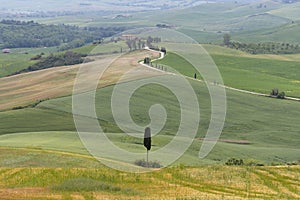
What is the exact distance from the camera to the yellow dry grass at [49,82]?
109 m

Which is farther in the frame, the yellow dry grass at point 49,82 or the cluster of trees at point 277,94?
the cluster of trees at point 277,94

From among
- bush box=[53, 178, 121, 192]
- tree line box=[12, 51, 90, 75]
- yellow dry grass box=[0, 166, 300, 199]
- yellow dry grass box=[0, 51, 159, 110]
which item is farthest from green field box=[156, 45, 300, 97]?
bush box=[53, 178, 121, 192]

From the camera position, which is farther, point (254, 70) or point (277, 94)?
point (254, 70)

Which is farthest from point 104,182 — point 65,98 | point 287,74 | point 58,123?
point 287,74

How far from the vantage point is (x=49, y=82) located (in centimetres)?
12744

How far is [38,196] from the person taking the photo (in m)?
39.0

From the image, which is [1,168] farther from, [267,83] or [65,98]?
[267,83]

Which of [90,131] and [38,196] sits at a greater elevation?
[38,196]

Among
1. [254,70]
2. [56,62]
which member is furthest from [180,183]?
[56,62]

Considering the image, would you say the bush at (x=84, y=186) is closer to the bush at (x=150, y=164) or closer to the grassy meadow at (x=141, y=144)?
the grassy meadow at (x=141, y=144)

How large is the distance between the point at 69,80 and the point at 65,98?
2511 cm

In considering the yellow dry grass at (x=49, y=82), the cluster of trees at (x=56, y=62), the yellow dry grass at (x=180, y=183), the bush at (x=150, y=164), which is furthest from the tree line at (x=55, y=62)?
the yellow dry grass at (x=180, y=183)

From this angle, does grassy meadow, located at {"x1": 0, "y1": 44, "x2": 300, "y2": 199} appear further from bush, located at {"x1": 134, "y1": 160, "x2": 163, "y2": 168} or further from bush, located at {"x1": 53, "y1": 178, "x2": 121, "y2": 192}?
bush, located at {"x1": 134, "y1": 160, "x2": 163, "y2": 168}

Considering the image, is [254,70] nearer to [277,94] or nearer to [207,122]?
[277,94]
